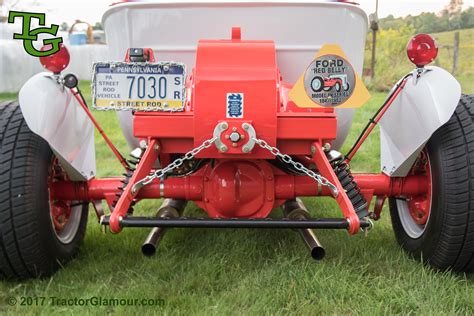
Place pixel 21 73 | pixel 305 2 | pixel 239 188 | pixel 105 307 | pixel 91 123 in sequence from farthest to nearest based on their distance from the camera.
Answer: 1. pixel 21 73
2. pixel 91 123
3. pixel 305 2
4. pixel 239 188
5. pixel 105 307

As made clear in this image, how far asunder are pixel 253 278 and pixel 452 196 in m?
1.01

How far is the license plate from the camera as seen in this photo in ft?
7.73

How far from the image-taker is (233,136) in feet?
7.54

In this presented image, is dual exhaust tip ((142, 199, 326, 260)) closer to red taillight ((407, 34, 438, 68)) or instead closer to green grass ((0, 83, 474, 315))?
green grass ((0, 83, 474, 315))

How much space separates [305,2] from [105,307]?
72.0 inches

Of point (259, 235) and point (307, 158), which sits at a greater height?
point (307, 158)

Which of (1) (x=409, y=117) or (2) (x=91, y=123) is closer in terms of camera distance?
(1) (x=409, y=117)

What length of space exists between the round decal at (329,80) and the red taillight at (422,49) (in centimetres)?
54

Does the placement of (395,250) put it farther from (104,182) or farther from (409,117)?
(104,182)

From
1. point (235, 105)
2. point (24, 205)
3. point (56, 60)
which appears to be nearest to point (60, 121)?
point (56, 60)

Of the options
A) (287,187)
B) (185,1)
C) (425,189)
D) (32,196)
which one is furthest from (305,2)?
(32,196)

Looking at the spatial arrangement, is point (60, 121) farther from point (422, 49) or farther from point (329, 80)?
point (422, 49)

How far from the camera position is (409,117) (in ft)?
8.87

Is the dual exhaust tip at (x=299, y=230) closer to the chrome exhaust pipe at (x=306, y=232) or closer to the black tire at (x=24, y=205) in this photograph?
the chrome exhaust pipe at (x=306, y=232)
